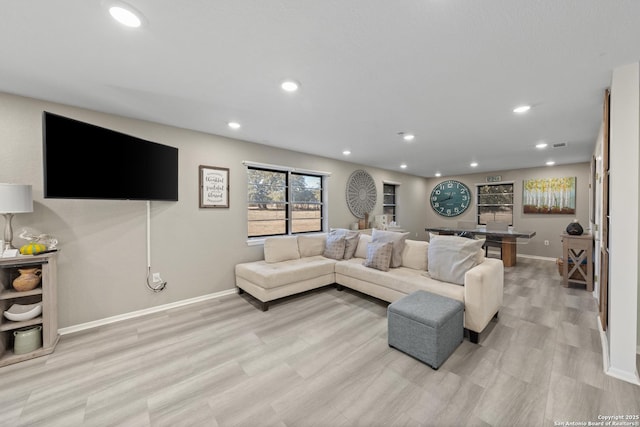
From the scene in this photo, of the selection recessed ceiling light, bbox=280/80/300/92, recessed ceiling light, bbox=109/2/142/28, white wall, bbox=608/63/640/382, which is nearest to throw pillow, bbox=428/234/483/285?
Answer: white wall, bbox=608/63/640/382

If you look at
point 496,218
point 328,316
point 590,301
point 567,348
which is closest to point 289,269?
point 328,316

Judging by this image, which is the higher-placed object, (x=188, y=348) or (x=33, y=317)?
(x=33, y=317)

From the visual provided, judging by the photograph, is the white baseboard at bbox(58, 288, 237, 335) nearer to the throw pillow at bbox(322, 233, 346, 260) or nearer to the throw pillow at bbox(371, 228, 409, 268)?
the throw pillow at bbox(322, 233, 346, 260)

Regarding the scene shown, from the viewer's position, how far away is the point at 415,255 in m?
3.33

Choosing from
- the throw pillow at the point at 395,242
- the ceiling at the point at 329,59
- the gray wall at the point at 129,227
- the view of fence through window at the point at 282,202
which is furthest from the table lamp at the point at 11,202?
the throw pillow at the point at 395,242

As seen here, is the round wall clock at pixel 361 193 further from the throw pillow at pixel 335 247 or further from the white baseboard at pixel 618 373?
the white baseboard at pixel 618 373

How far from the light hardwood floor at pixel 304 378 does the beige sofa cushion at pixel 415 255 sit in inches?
37.0

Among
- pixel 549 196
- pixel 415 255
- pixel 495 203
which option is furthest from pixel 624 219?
pixel 495 203

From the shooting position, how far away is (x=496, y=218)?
6770 mm

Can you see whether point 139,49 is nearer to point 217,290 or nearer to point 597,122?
point 217,290

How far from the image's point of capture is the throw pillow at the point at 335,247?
3.94 metres

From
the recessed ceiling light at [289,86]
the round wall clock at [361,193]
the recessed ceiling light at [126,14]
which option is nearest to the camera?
the recessed ceiling light at [126,14]

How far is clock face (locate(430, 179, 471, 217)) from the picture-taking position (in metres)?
7.32

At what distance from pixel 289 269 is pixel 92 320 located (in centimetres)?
221
